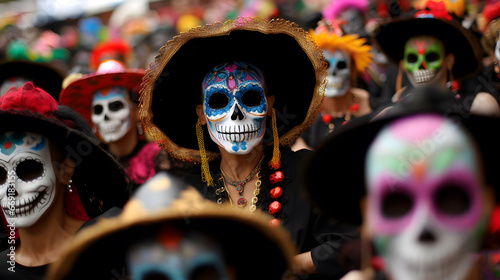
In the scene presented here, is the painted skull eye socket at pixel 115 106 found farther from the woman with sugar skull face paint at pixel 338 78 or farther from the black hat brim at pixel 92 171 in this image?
the black hat brim at pixel 92 171

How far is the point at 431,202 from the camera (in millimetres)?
1788

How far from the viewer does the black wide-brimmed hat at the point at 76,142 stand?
3303 millimetres

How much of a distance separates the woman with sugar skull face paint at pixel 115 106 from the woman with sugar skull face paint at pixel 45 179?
5.54 feet

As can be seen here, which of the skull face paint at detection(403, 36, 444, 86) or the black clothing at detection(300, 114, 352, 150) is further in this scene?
the black clothing at detection(300, 114, 352, 150)

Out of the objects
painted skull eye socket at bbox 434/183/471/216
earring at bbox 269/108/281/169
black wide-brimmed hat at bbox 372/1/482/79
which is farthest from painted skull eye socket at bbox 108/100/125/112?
painted skull eye socket at bbox 434/183/471/216

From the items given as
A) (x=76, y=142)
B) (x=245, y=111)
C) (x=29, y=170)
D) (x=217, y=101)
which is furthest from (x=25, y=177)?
(x=245, y=111)

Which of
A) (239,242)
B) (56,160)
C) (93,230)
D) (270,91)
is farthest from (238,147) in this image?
(93,230)

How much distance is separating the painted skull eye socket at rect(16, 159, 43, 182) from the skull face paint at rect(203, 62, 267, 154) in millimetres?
1034

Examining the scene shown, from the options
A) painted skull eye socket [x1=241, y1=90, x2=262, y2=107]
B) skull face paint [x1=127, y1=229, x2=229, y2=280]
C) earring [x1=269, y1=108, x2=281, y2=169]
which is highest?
painted skull eye socket [x1=241, y1=90, x2=262, y2=107]

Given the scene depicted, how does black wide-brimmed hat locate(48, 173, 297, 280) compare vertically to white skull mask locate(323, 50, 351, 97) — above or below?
below

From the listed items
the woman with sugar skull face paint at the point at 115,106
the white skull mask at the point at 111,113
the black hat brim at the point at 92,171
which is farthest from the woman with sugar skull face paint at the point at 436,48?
the black hat brim at the point at 92,171

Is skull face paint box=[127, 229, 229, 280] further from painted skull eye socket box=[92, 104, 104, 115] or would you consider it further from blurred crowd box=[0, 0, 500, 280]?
painted skull eye socket box=[92, 104, 104, 115]

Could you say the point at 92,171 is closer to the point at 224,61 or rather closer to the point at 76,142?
the point at 76,142

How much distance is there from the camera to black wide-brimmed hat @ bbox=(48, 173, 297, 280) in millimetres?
1913
